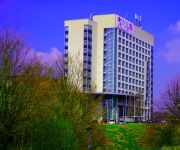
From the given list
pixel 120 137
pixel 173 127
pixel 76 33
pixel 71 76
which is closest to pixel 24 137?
pixel 71 76

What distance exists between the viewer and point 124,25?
165 meters

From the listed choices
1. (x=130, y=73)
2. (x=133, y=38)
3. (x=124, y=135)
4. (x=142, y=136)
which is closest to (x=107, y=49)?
(x=130, y=73)

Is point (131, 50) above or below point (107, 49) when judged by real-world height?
above

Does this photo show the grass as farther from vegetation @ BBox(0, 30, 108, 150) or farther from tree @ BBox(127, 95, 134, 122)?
tree @ BBox(127, 95, 134, 122)

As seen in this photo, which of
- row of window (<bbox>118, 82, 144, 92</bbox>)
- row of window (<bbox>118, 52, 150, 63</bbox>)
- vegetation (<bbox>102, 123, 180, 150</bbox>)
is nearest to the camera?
vegetation (<bbox>102, 123, 180, 150</bbox>)

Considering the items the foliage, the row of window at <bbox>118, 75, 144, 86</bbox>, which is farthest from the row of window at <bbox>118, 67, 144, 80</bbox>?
the foliage

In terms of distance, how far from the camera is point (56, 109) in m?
28.4

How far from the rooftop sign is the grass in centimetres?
9222

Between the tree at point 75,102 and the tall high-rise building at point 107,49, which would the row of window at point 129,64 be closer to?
the tall high-rise building at point 107,49

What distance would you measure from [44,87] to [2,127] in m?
14.5

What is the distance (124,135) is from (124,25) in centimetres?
10407

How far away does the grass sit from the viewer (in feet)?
191

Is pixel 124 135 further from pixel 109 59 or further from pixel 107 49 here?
pixel 107 49

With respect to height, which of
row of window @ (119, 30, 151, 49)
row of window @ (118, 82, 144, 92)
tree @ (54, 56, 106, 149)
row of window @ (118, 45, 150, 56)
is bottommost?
tree @ (54, 56, 106, 149)
